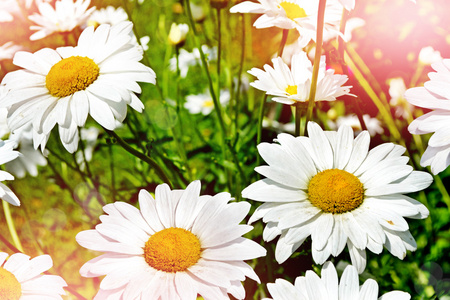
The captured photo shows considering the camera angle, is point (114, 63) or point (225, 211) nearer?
point (225, 211)

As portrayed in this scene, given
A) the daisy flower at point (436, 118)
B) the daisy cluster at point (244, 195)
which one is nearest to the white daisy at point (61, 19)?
the daisy cluster at point (244, 195)

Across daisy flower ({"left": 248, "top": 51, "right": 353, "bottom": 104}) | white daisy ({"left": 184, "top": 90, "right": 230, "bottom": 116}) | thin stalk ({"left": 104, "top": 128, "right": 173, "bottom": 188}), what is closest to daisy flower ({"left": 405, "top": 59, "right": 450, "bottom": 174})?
daisy flower ({"left": 248, "top": 51, "right": 353, "bottom": 104})

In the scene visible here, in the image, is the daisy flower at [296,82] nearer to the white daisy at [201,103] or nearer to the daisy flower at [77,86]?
the daisy flower at [77,86]

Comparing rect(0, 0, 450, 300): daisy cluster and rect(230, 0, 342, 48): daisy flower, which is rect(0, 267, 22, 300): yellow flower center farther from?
rect(230, 0, 342, 48): daisy flower

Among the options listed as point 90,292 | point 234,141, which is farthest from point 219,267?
point 90,292

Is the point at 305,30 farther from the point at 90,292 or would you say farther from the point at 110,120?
the point at 90,292
